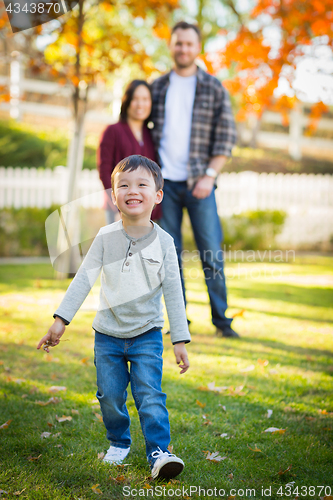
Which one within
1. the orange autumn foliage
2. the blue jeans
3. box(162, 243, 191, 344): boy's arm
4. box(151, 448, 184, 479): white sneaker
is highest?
the orange autumn foliage

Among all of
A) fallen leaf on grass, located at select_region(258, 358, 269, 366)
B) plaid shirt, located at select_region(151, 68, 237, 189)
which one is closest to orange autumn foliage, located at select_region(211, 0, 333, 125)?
plaid shirt, located at select_region(151, 68, 237, 189)

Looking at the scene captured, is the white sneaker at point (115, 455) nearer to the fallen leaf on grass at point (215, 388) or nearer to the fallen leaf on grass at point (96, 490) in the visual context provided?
the fallen leaf on grass at point (96, 490)

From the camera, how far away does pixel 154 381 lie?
1.96 meters

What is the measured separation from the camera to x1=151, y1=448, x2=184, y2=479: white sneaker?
1.82 meters

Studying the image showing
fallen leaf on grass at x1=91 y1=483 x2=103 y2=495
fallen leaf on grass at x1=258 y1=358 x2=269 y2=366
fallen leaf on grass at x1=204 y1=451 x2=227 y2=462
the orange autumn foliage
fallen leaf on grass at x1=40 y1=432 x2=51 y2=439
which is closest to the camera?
fallen leaf on grass at x1=91 y1=483 x2=103 y2=495

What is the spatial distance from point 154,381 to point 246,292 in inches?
163

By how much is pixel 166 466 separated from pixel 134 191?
1076 mm

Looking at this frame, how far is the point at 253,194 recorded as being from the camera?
1030 cm

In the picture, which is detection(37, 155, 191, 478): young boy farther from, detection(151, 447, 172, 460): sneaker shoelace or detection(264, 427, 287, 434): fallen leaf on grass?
detection(264, 427, 287, 434): fallen leaf on grass

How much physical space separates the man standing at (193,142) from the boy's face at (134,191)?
1.72 metres

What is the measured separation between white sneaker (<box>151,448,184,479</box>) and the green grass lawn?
0.04 metres

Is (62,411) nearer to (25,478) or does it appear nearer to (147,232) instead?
(25,478)

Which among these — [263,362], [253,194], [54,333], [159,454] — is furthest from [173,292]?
[253,194]

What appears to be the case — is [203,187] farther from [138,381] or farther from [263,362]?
[138,381]
